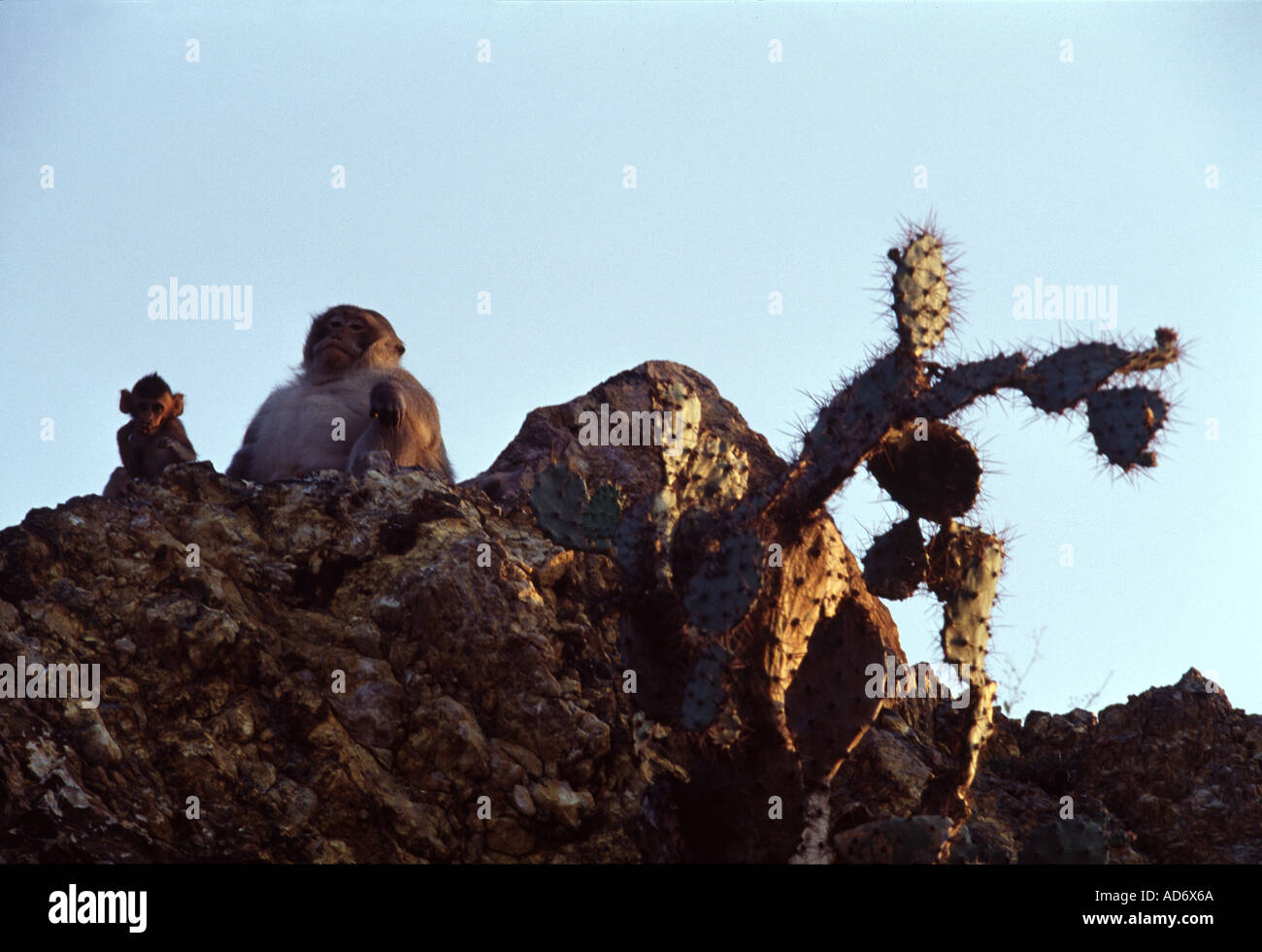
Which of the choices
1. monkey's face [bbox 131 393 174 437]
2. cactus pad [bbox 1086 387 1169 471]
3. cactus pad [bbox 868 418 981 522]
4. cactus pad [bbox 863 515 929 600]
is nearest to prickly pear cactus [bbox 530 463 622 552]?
cactus pad [bbox 868 418 981 522]

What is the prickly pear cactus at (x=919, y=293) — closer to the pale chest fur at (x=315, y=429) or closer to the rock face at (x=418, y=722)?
the rock face at (x=418, y=722)

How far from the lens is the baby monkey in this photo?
11.1 meters

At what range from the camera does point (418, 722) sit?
8672 millimetres

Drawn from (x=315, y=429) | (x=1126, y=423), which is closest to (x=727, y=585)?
(x=1126, y=423)

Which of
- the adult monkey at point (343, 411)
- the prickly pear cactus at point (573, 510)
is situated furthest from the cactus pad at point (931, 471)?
the adult monkey at point (343, 411)

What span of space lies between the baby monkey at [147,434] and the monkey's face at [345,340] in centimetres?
156

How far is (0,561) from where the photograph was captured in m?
8.42

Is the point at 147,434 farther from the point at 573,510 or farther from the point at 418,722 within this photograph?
the point at 573,510

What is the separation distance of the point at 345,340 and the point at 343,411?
89 centimetres

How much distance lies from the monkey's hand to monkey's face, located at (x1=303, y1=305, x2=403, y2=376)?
1.41 metres

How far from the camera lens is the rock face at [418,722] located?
755 centimetres

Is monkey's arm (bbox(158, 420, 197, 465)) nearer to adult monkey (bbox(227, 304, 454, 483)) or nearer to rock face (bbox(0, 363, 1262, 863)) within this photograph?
adult monkey (bbox(227, 304, 454, 483))
